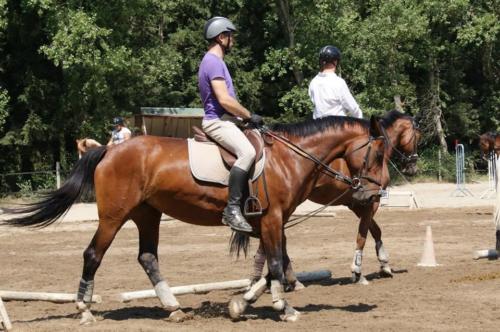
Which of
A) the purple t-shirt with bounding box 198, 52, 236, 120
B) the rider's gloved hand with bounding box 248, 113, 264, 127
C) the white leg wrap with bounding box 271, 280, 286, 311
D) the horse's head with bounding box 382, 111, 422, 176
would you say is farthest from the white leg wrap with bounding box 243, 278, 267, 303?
the horse's head with bounding box 382, 111, 422, 176

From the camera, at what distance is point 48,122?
33438 mm

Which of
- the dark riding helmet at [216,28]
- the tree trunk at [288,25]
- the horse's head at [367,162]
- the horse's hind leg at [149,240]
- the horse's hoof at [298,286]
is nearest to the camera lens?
the dark riding helmet at [216,28]

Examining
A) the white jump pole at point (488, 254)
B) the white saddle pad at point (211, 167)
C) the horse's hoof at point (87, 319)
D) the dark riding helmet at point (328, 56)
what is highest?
the dark riding helmet at point (328, 56)

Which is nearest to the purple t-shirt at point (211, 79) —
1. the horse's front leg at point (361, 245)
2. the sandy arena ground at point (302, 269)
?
the sandy arena ground at point (302, 269)

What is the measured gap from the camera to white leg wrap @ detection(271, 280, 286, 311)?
28.2 feet

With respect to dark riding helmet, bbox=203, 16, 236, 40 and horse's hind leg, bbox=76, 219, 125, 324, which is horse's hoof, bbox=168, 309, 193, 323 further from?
dark riding helmet, bbox=203, 16, 236, 40

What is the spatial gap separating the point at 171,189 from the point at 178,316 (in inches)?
54.2

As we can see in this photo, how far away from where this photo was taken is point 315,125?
930 centimetres

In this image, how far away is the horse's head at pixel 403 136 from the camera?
10.6 metres

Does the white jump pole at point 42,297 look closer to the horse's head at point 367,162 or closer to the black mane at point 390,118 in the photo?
the horse's head at point 367,162

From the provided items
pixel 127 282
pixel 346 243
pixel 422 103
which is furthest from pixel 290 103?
pixel 127 282

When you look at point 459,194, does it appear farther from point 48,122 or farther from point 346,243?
point 48,122

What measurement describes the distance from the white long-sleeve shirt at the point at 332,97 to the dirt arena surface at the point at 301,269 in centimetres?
236

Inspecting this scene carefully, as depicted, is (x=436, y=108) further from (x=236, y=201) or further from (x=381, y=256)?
(x=236, y=201)
